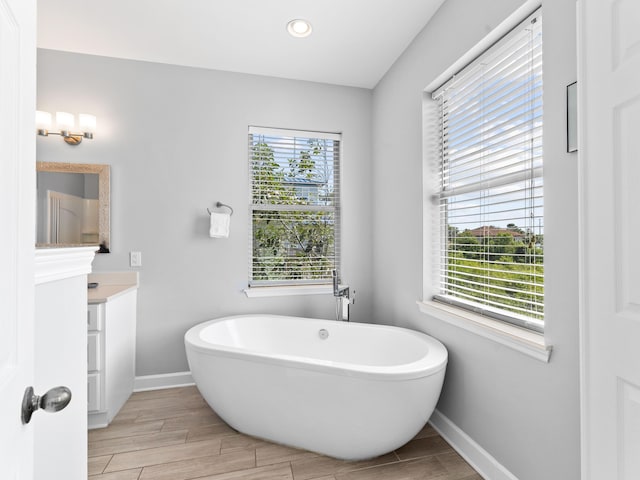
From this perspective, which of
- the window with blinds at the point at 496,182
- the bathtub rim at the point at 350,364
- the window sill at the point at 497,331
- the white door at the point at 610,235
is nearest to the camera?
the white door at the point at 610,235

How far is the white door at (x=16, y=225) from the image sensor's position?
1.65 feet

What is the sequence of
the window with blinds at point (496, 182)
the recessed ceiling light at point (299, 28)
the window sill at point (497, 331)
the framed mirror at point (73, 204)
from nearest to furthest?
the window sill at point (497, 331) < the window with blinds at point (496, 182) < the recessed ceiling light at point (299, 28) < the framed mirror at point (73, 204)

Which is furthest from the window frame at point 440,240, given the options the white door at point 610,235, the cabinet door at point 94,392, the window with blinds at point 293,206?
the cabinet door at point 94,392

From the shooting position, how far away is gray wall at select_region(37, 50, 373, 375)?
8.46 ft

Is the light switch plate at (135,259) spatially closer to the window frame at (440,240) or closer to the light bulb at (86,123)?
the light bulb at (86,123)

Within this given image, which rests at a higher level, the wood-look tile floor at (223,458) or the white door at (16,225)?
the white door at (16,225)

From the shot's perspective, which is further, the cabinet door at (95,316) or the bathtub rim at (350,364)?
the cabinet door at (95,316)

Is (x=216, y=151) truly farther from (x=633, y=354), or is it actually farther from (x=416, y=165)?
(x=633, y=354)

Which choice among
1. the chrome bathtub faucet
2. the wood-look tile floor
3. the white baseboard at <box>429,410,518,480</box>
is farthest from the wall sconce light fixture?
the white baseboard at <box>429,410,518,480</box>

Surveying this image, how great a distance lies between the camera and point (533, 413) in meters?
1.42

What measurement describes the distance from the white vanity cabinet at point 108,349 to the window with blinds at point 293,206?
0.98 metres

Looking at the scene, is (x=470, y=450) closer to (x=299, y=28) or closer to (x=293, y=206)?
(x=293, y=206)

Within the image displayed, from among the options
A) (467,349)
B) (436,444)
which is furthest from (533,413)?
(436,444)

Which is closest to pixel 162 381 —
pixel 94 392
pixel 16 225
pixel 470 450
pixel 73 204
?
pixel 94 392
